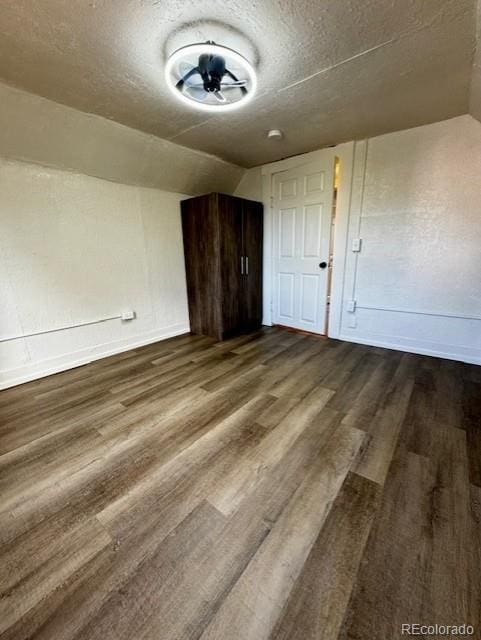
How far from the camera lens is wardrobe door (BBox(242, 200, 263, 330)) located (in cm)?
352

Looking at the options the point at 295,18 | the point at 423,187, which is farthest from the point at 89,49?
the point at 423,187

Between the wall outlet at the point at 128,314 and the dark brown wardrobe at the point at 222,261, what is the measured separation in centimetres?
86

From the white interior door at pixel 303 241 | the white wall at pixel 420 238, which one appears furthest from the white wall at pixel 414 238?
the white interior door at pixel 303 241

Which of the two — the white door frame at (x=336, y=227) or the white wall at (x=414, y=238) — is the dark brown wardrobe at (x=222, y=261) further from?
the white wall at (x=414, y=238)

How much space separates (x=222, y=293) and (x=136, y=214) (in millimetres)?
1380

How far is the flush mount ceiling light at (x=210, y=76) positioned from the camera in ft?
4.68

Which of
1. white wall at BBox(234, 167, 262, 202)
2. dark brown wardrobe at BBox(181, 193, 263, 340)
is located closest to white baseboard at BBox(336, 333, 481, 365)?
dark brown wardrobe at BBox(181, 193, 263, 340)

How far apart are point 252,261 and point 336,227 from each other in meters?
1.17

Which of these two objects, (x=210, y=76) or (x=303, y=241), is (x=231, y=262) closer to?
(x=303, y=241)

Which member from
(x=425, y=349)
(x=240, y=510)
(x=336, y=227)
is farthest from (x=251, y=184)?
(x=240, y=510)

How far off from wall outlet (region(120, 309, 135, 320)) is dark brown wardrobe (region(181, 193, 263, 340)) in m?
0.86

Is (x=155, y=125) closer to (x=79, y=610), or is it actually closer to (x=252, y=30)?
(x=252, y=30)

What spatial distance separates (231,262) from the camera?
3.38 meters

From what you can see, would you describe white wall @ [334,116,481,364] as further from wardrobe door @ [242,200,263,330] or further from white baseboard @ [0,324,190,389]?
white baseboard @ [0,324,190,389]
